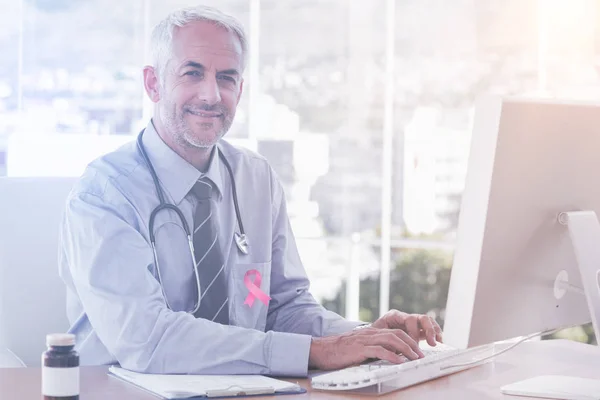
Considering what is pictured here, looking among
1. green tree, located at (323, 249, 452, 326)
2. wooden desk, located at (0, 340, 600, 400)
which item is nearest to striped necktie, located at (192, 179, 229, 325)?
wooden desk, located at (0, 340, 600, 400)

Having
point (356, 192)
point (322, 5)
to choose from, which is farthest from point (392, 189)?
point (322, 5)

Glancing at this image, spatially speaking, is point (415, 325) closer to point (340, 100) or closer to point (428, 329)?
point (428, 329)

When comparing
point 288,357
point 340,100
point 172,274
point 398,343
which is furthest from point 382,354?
point 340,100

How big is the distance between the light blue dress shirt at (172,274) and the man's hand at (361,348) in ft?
0.12

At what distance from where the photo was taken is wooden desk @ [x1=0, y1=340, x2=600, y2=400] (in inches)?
59.9

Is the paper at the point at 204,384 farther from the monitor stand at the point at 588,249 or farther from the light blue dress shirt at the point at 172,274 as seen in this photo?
the monitor stand at the point at 588,249

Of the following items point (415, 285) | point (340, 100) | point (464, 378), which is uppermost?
point (340, 100)

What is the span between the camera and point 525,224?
1.52 metres

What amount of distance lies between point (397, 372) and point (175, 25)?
3.06 feet

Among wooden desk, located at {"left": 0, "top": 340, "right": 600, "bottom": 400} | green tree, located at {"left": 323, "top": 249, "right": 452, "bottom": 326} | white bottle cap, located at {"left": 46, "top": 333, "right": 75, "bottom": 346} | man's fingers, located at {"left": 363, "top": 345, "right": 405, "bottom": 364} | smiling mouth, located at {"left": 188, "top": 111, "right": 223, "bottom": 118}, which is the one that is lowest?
green tree, located at {"left": 323, "top": 249, "right": 452, "bottom": 326}

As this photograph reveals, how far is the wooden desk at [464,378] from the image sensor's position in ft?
4.99

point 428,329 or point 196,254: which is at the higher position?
point 196,254

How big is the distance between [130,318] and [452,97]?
3978 mm

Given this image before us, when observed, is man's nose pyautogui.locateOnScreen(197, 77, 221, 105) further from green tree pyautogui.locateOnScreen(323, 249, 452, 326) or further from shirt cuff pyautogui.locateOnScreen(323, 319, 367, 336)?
green tree pyautogui.locateOnScreen(323, 249, 452, 326)
